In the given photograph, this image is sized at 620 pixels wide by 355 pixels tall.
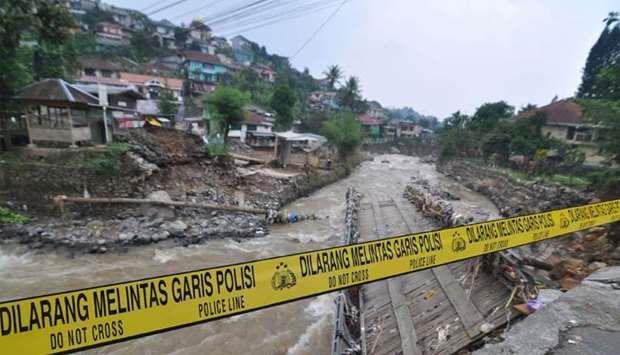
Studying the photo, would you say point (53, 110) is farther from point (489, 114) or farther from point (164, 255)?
point (489, 114)

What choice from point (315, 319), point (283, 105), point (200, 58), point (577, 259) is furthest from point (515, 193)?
point (200, 58)

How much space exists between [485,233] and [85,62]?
4513 centimetres

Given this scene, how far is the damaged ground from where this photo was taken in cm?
1025

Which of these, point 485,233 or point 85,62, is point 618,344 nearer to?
point 485,233

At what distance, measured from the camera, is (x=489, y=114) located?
38.3 m

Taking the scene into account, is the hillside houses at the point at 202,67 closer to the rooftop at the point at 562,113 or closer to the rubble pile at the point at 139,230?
the rubble pile at the point at 139,230

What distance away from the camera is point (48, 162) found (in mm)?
12242

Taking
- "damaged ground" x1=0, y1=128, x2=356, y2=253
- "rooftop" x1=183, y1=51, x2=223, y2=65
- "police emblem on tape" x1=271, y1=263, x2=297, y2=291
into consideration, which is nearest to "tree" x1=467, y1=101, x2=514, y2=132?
"damaged ground" x1=0, y1=128, x2=356, y2=253

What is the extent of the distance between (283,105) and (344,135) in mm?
10080

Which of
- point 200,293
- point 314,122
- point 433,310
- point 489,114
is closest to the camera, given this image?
point 200,293

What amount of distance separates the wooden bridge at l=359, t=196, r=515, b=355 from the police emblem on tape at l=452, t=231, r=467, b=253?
1263 millimetres

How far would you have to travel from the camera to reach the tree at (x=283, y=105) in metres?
36.2

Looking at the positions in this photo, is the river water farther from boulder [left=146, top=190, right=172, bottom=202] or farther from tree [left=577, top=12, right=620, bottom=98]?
tree [left=577, top=12, right=620, bottom=98]

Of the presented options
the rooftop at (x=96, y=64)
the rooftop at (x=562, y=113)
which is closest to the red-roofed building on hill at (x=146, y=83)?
the rooftop at (x=96, y=64)
